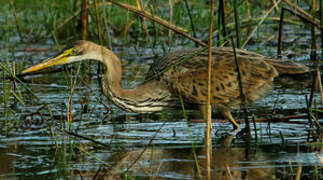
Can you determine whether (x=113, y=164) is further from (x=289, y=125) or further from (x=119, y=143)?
(x=289, y=125)

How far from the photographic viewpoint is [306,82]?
8.23 m

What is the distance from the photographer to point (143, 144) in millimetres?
6137

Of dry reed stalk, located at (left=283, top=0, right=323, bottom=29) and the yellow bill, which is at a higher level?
dry reed stalk, located at (left=283, top=0, right=323, bottom=29)

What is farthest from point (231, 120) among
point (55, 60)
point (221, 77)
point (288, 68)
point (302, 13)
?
point (302, 13)

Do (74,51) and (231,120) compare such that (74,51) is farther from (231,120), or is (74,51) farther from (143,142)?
(231,120)

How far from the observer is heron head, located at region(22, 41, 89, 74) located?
712 centimetres

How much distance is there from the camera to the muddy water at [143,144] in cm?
510

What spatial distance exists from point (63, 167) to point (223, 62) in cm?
259

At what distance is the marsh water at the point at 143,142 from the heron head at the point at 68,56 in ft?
0.88

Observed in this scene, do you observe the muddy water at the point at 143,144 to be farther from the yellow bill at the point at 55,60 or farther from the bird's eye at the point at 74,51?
the bird's eye at the point at 74,51

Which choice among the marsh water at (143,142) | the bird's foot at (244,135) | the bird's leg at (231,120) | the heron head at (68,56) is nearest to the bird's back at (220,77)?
the bird's leg at (231,120)

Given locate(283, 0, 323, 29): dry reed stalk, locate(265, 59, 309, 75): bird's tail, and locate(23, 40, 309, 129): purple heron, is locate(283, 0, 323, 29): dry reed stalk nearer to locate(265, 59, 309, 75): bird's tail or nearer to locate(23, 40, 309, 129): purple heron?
locate(265, 59, 309, 75): bird's tail

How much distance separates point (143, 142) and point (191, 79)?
1232 millimetres

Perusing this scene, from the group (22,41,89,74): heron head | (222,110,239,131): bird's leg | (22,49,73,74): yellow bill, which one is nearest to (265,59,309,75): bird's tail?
(222,110,239,131): bird's leg
